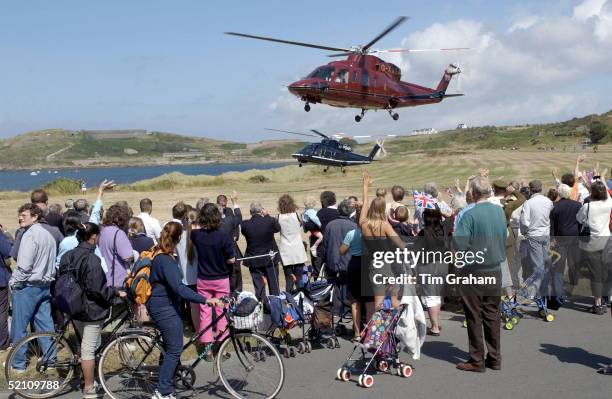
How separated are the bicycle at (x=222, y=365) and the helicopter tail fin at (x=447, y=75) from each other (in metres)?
22.0

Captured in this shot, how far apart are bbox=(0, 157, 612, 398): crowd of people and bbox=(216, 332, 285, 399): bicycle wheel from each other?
252mm

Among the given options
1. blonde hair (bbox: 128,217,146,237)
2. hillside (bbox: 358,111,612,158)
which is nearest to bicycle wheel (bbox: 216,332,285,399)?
blonde hair (bbox: 128,217,146,237)

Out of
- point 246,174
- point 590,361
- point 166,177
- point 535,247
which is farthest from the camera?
point 246,174

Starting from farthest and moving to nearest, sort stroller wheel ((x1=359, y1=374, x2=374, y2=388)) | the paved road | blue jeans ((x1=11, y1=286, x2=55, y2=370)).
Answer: blue jeans ((x1=11, y1=286, x2=55, y2=370))
stroller wheel ((x1=359, y1=374, x2=374, y2=388))
the paved road

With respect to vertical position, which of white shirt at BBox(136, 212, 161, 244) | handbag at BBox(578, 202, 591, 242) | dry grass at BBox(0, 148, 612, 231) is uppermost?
white shirt at BBox(136, 212, 161, 244)

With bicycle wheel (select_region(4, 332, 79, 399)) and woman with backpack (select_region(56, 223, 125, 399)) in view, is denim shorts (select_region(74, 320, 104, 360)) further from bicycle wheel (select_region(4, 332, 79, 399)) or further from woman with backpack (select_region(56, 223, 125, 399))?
bicycle wheel (select_region(4, 332, 79, 399))

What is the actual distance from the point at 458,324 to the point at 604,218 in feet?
8.83

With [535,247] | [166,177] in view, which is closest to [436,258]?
[535,247]

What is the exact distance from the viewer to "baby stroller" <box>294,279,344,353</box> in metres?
7.99

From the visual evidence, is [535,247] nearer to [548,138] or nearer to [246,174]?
[246,174]

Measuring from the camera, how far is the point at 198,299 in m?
5.86

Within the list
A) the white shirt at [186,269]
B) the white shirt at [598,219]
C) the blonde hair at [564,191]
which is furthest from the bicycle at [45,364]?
the blonde hair at [564,191]

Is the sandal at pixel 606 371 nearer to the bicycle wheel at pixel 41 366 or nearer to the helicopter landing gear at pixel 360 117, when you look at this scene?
the bicycle wheel at pixel 41 366

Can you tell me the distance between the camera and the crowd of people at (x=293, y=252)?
6203mm
